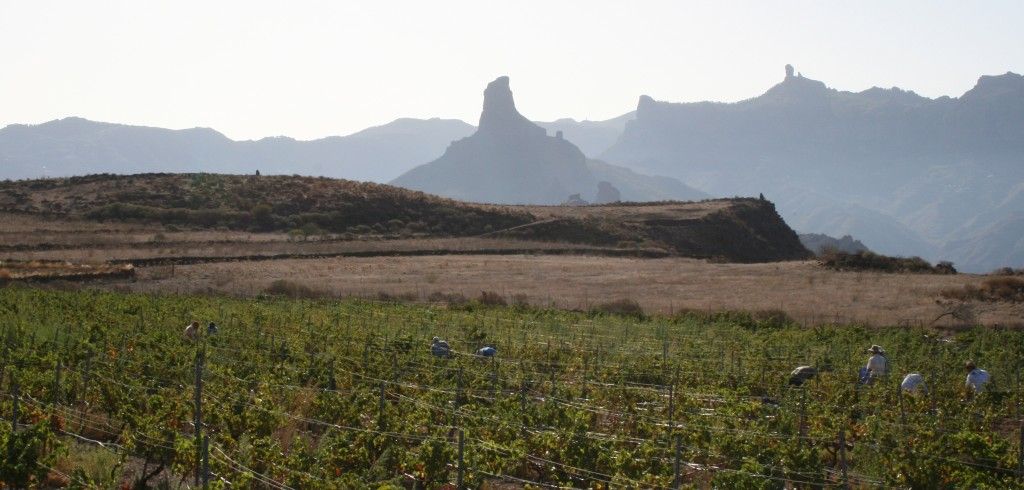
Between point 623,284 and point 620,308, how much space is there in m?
9.59

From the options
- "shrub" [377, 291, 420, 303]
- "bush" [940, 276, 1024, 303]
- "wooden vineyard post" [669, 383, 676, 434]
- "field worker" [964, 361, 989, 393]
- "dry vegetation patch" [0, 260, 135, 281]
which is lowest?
"shrub" [377, 291, 420, 303]

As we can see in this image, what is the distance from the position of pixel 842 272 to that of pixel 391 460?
45.0 m

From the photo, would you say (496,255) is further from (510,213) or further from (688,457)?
(688,457)

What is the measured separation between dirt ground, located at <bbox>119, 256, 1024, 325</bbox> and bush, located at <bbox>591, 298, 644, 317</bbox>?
0.78 m

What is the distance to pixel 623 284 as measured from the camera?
52.5 metres

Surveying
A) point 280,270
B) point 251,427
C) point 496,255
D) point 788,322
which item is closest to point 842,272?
point 788,322

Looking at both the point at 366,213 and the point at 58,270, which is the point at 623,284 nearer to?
the point at 58,270

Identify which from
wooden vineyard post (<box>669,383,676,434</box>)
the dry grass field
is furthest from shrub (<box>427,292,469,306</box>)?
wooden vineyard post (<box>669,383,676,434</box>)

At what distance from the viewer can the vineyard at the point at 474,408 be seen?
12766 mm

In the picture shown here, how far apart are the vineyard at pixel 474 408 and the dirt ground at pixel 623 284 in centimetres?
886

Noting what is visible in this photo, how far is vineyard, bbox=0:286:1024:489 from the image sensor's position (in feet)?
41.9

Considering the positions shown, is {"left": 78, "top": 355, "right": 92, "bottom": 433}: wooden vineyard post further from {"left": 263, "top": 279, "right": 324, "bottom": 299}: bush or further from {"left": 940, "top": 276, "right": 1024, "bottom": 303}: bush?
{"left": 940, "top": 276, "right": 1024, "bottom": 303}: bush

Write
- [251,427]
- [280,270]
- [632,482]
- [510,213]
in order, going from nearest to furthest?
[632,482] → [251,427] → [280,270] → [510,213]

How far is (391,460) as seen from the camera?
1345 centimetres
